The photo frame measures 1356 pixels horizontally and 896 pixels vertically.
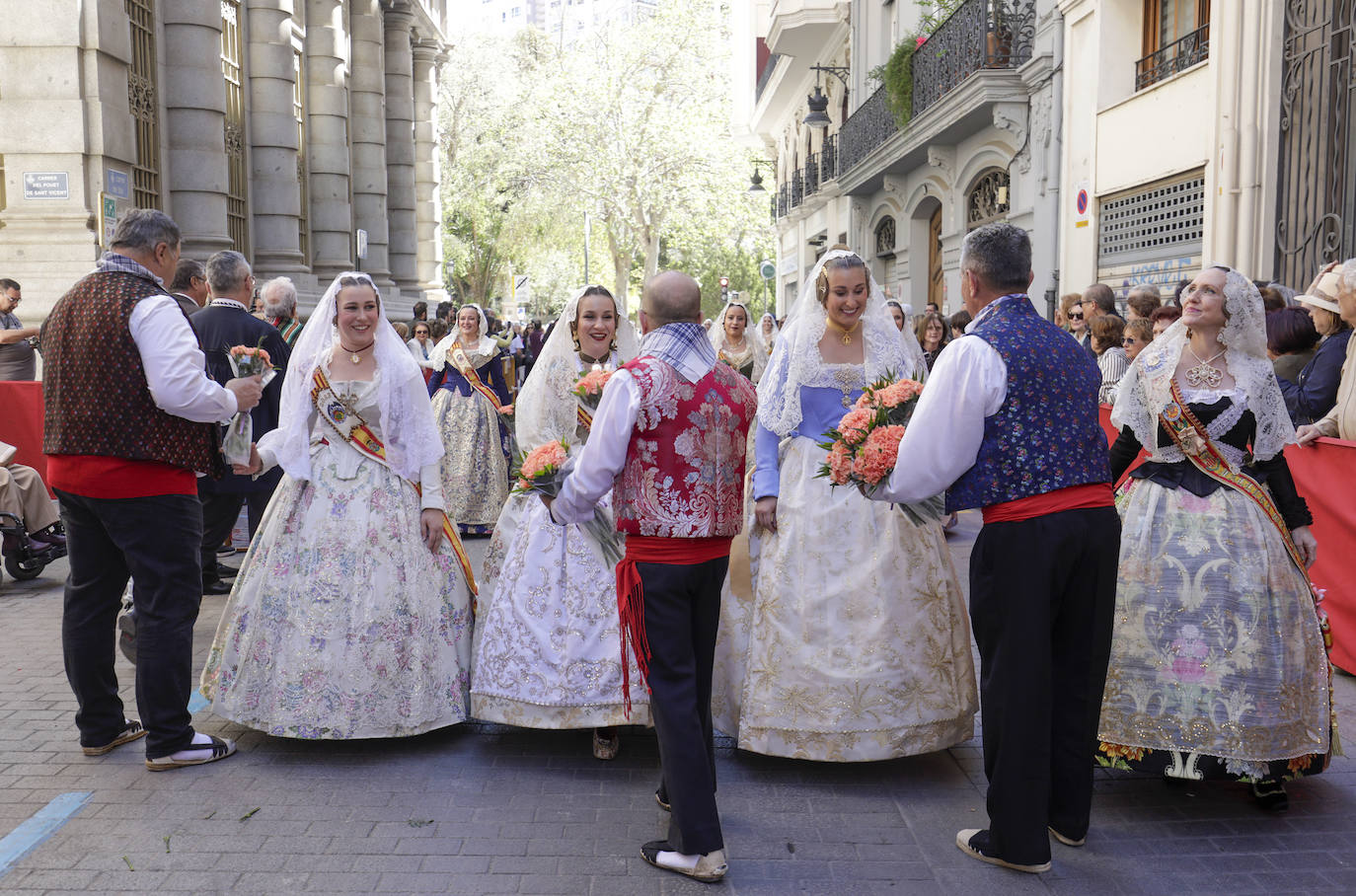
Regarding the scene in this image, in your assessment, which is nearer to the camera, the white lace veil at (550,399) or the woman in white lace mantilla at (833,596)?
the woman in white lace mantilla at (833,596)

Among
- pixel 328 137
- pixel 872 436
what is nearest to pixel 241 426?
pixel 872 436

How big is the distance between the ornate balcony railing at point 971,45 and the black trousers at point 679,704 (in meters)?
13.7

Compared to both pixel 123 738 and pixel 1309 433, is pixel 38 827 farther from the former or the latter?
pixel 1309 433

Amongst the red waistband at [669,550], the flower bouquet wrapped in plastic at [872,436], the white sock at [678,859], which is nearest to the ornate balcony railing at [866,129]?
the flower bouquet wrapped in plastic at [872,436]

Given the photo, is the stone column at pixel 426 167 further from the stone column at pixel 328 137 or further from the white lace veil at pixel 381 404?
the white lace veil at pixel 381 404

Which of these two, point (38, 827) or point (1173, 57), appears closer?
point (38, 827)

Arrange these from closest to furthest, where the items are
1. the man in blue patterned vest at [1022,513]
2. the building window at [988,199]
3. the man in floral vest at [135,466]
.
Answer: the man in blue patterned vest at [1022,513] → the man in floral vest at [135,466] → the building window at [988,199]

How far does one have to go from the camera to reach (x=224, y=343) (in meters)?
7.65

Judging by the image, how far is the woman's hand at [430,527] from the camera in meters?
5.05

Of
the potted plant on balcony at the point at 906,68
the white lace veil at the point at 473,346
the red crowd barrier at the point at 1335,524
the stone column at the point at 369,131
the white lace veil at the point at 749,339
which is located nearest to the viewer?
the red crowd barrier at the point at 1335,524

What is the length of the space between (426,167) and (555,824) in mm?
26322

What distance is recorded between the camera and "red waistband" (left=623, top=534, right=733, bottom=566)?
12.3 feet

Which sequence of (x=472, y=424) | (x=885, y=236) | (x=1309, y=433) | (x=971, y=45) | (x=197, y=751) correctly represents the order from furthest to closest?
(x=885, y=236), (x=971, y=45), (x=472, y=424), (x=1309, y=433), (x=197, y=751)

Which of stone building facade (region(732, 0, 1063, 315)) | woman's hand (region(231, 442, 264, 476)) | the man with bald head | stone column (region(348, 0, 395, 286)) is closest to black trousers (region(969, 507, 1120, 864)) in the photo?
the man with bald head
